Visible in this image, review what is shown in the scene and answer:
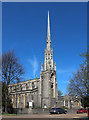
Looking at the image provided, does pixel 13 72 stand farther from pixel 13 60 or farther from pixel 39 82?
pixel 39 82

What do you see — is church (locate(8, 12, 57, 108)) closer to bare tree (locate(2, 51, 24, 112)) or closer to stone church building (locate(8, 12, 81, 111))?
stone church building (locate(8, 12, 81, 111))

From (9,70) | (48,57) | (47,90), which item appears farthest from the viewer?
(48,57)

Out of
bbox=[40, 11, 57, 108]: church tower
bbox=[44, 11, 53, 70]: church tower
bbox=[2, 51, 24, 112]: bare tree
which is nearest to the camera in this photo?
bbox=[2, 51, 24, 112]: bare tree

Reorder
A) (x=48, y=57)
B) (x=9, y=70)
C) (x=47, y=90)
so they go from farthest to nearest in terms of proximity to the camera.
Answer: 1. (x=48, y=57)
2. (x=47, y=90)
3. (x=9, y=70)

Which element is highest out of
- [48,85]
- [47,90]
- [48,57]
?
[48,57]

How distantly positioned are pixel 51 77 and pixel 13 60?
120 ft

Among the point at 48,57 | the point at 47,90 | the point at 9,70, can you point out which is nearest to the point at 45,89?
the point at 47,90

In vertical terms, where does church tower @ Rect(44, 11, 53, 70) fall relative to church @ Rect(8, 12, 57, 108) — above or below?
above

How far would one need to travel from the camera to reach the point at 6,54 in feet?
135

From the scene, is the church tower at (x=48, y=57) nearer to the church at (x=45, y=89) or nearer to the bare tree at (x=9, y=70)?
the church at (x=45, y=89)

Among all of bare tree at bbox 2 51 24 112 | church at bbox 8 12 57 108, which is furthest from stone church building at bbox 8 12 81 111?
bare tree at bbox 2 51 24 112

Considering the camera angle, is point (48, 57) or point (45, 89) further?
point (48, 57)

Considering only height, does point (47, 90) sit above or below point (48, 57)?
below

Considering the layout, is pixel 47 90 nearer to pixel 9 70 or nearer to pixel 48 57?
pixel 48 57
